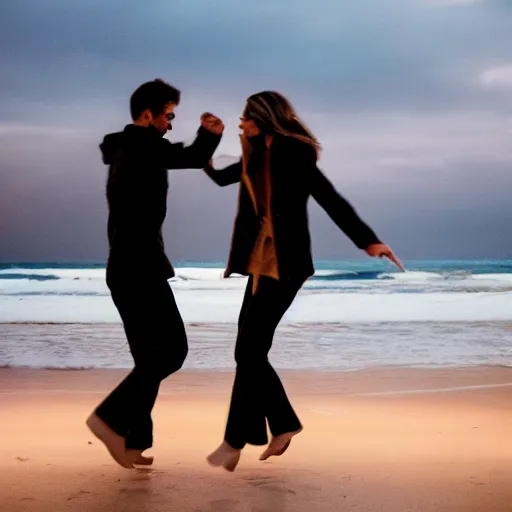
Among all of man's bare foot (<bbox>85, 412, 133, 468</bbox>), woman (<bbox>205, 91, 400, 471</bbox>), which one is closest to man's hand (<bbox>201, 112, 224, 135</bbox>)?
woman (<bbox>205, 91, 400, 471</bbox>)

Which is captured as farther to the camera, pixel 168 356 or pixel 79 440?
pixel 79 440

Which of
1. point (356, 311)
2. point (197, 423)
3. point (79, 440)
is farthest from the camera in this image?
point (356, 311)

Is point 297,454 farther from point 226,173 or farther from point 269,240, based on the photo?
point 226,173

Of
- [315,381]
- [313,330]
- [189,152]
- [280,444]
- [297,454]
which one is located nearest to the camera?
[189,152]

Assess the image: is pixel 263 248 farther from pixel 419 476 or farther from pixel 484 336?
pixel 484 336

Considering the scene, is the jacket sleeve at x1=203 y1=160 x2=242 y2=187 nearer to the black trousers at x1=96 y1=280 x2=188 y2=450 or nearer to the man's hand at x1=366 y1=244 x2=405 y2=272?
the black trousers at x1=96 y1=280 x2=188 y2=450

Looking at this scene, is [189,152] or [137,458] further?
[137,458]

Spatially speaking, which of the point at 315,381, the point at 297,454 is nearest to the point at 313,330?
the point at 315,381

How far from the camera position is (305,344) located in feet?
30.3

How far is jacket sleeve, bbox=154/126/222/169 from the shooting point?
3.61m

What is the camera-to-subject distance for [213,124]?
3.63 meters

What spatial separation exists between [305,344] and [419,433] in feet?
15.3

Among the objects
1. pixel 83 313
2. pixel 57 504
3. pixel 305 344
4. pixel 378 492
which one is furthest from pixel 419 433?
pixel 83 313

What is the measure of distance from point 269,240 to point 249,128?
1.63 feet
